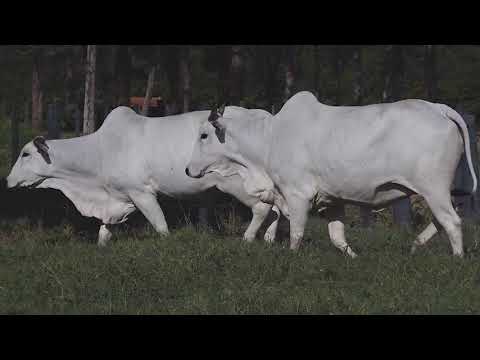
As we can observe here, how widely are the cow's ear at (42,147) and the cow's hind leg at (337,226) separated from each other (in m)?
3.17

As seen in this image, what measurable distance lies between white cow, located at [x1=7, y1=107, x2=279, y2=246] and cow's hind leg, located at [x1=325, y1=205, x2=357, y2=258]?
0.95 meters

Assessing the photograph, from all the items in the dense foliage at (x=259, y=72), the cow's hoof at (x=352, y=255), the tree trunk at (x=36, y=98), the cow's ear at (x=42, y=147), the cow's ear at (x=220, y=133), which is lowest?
the tree trunk at (x=36, y=98)

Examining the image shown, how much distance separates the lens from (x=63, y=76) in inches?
1527

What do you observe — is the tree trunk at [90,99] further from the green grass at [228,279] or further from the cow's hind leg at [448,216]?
the cow's hind leg at [448,216]

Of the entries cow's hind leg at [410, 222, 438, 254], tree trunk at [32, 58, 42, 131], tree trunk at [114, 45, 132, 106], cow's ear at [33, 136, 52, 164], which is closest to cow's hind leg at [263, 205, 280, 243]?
cow's hind leg at [410, 222, 438, 254]

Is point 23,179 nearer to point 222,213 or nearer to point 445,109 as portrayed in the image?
point 222,213

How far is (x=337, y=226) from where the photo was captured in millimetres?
8164

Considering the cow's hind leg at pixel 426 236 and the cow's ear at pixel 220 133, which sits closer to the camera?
the cow's hind leg at pixel 426 236

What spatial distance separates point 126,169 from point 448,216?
11.6 ft

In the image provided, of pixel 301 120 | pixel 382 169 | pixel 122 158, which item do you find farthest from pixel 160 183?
pixel 382 169

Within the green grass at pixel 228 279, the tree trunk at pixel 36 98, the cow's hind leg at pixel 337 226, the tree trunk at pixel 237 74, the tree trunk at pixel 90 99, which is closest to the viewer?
the green grass at pixel 228 279

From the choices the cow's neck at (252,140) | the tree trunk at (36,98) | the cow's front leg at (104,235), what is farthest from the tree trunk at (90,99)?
the tree trunk at (36,98)

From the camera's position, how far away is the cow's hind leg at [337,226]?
8078 millimetres

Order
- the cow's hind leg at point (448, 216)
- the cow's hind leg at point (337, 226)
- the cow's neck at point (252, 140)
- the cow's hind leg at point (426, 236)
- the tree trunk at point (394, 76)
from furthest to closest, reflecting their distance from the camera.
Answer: the tree trunk at point (394, 76), the cow's neck at point (252, 140), the cow's hind leg at point (337, 226), the cow's hind leg at point (426, 236), the cow's hind leg at point (448, 216)
